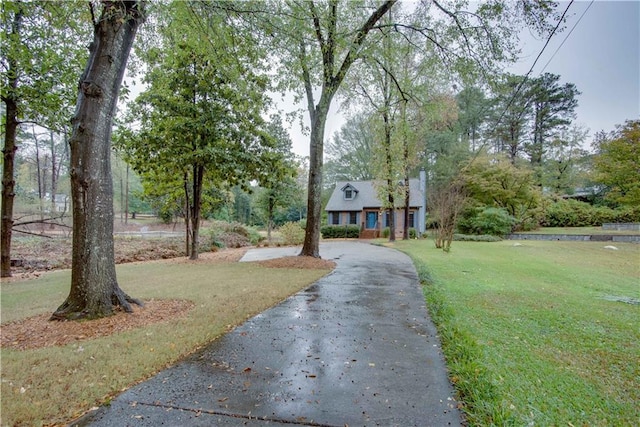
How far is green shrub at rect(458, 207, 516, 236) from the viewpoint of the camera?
76.8 ft

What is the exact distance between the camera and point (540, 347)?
366cm

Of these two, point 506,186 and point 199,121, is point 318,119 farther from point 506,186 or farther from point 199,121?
point 506,186

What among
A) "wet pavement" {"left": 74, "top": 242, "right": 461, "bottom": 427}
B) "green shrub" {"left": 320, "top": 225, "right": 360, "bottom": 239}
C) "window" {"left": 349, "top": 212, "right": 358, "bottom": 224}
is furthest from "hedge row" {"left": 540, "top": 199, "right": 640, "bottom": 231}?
"wet pavement" {"left": 74, "top": 242, "right": 461, "bottom": 427}

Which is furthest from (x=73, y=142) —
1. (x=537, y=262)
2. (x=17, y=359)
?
(x=537, y=262)

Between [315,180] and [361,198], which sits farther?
[361,198]

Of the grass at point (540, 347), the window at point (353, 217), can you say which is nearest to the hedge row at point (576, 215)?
the window at point (353, 217)

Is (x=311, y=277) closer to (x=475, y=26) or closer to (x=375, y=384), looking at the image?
(x=375, y=384)

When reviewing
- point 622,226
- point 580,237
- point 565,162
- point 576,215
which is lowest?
point 580,237

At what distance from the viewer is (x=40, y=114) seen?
336 inches

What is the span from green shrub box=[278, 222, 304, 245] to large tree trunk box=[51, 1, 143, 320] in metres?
15.6

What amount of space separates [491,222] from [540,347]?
2244 cm

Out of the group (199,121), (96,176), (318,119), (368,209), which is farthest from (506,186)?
(96,176)

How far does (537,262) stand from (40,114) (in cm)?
1626

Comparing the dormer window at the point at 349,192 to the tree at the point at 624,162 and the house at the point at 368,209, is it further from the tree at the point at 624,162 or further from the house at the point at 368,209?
the tree at the point at 624,162
